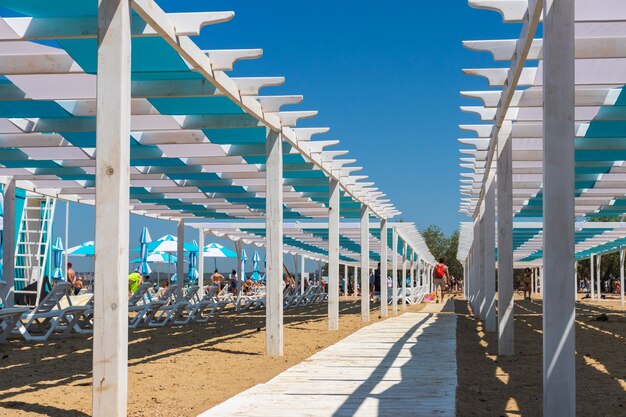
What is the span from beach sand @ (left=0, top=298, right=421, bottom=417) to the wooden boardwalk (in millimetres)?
364

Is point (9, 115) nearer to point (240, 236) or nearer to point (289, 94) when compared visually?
point (289, 94)

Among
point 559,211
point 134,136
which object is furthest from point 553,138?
point 134,136

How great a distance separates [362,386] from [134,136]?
612cm

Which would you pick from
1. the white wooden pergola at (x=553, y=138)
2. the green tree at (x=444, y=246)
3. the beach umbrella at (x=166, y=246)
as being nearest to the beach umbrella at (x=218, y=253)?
the beach umbrella at (x=166, y=246)

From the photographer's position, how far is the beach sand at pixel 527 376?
5.48 metres

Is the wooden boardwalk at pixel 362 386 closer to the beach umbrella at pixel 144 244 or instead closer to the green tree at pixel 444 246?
the beach umbrella at pixel 144 244

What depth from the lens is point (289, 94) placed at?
8.64m

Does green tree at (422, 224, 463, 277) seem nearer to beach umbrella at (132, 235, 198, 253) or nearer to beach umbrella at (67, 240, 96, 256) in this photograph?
beach umbrella at (132, 235, 198, 253)

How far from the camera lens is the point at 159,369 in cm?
757

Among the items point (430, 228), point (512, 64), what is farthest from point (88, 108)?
point (430, 228)

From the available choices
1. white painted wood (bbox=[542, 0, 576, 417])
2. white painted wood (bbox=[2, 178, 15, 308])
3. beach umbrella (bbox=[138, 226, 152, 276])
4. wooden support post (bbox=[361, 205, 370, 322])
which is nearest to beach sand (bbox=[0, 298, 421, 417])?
white painted wood (bbox=[2, 178, 15, 308])

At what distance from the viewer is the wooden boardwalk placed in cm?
484

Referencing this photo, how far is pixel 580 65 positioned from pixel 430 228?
223 ft

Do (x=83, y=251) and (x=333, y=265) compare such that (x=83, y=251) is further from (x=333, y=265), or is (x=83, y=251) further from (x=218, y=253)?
(x=333, y=265)
